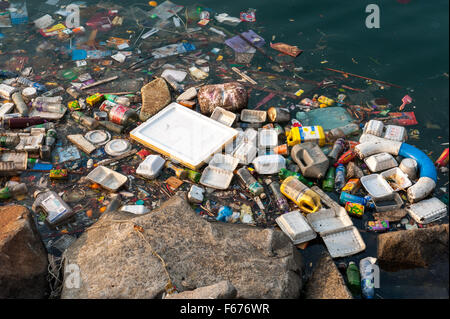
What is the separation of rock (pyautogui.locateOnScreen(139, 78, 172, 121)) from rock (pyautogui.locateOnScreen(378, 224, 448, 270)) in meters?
3.77

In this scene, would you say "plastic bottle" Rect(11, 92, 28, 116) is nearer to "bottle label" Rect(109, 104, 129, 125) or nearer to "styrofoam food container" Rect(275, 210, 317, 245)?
"bottle label" Rect(109, 104, 129, 125)

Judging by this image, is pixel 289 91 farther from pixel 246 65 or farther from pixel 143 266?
pixel 143 266

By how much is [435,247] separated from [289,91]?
3.46 metres

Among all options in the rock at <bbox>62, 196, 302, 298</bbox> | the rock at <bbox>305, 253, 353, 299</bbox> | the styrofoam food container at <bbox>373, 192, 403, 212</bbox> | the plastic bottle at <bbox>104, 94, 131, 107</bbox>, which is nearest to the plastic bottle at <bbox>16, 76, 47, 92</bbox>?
the plastic bottle at <bbox>104, 94, 131, 107</bbox>

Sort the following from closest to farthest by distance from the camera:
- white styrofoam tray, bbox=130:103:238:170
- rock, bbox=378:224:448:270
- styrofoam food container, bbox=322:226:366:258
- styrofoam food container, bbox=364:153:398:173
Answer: rock, bbox=378:224:448:270
styrofoam food container, bbox=322:226:366:258
styrofoam food container, bbox=364:153:398:173
white styrofoam tray, bbox=130:103:238:170

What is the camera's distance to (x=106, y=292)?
12.1ft

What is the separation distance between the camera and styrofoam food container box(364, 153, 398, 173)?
17.4 ft

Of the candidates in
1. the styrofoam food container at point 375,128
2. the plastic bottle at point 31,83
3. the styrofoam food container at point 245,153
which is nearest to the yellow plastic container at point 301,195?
the styrofoam food container at point 245,153

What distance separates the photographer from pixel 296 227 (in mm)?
4605

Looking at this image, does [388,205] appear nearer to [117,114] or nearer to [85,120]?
[117,114]

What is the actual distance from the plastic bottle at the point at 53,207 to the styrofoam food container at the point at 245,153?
2239 millimetres

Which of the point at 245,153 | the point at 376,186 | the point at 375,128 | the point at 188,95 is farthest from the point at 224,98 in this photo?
the point at 376,186

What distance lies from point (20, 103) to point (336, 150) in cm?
484
